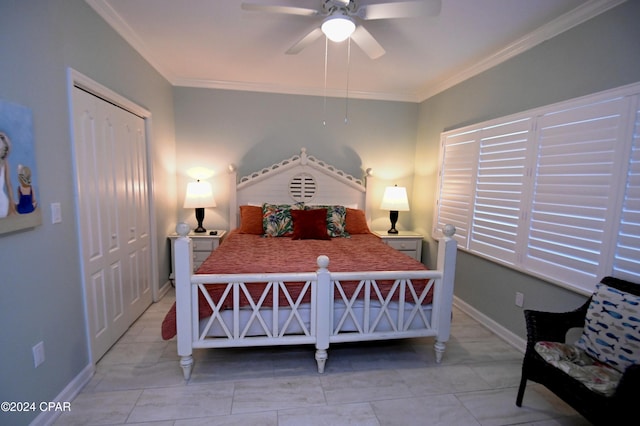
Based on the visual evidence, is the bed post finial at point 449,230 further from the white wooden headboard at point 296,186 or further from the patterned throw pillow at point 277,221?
the white wooden headboard at point 296,186

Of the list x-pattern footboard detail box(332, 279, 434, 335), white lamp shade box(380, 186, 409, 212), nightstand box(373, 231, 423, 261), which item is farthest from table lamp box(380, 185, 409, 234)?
x-pattern footboard detail box(332, 279, 434, 335)

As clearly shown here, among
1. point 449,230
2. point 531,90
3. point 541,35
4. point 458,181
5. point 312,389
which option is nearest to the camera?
Result: point 312,389

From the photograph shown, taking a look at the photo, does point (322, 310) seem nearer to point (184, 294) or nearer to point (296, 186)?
point (184, 294)

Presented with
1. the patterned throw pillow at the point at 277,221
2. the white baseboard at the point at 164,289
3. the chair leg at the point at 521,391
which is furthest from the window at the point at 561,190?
the white baseboard at the point at 164,289

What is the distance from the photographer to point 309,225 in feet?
10.6

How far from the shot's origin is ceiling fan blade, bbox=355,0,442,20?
1.61m

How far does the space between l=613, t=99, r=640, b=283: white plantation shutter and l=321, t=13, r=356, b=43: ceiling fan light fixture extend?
1792mm

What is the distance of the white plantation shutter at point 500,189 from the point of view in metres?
2.44

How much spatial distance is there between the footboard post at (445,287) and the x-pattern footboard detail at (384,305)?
0.29 feet

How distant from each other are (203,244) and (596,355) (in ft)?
11.4

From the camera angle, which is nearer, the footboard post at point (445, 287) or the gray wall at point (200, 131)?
the gray wall at point (200, 131)

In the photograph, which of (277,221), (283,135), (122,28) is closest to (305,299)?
(277,221)

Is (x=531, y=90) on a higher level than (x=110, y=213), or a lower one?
higher

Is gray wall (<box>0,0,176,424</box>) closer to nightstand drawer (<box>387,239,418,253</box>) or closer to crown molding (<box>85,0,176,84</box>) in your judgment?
crown molding (<box>85,0,176,84</box>)
